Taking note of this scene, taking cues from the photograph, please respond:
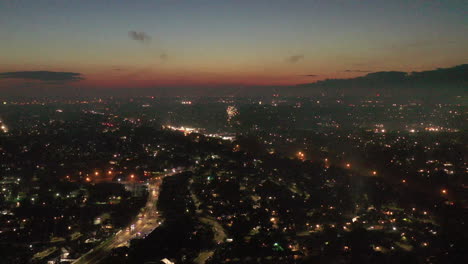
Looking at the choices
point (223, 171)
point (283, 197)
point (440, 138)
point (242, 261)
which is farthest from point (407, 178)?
point (440, 138)

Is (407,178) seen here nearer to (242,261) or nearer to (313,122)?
(242,261)

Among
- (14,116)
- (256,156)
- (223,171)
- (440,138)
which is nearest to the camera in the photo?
(223,171)

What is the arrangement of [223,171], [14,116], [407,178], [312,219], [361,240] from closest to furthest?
[361,240] < [312,219] < [407,178] < [223,171] < [14,116]

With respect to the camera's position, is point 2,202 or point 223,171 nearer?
point 2,202

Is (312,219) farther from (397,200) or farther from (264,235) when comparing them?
(397,200)

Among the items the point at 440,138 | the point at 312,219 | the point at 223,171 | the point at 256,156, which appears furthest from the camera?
the point at 440,138

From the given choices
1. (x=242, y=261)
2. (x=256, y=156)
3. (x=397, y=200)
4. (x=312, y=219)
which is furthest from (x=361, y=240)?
(x=256, y=156)
